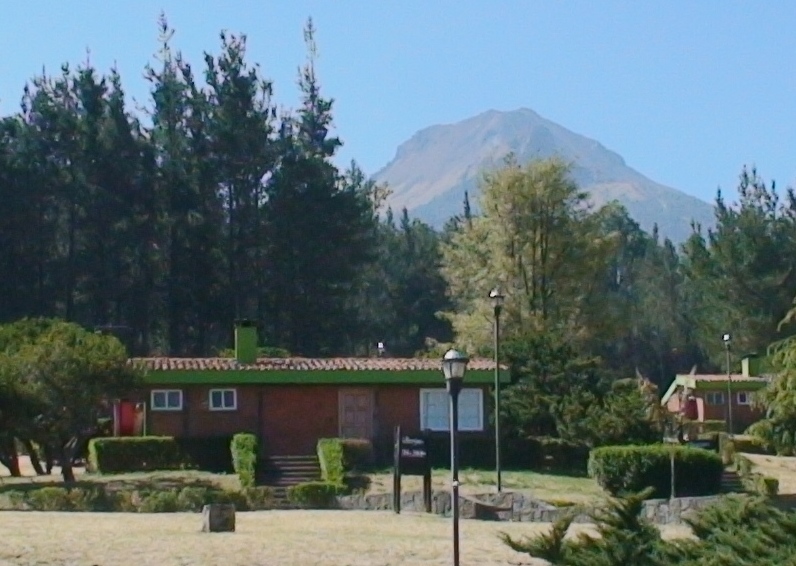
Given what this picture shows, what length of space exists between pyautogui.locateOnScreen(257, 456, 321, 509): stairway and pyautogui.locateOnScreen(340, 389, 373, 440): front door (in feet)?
5.72

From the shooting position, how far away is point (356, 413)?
42938mm

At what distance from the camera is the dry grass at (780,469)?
4179 cm

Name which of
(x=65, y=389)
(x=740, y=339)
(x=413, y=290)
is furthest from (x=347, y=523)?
(x=413, y=290)

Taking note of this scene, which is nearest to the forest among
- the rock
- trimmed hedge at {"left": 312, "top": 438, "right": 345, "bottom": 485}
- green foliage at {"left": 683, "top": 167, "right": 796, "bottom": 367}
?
green foliage at {"left": 683, "top": 167, "right": 796, "bottom": 367}

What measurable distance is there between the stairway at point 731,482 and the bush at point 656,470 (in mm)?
1233

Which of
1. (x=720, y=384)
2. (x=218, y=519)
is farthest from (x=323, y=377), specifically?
(x=720, y=384)

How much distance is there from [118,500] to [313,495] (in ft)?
15.9

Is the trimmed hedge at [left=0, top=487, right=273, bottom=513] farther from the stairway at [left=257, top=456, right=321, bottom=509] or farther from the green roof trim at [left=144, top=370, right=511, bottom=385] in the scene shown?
the green roof trim at [left=144, top=370, right=511, bottom=385]

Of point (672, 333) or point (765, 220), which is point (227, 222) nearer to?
point (765, 220)

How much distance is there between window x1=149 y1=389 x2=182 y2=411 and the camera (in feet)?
138

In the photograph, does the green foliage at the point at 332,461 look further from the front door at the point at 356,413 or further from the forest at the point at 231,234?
the forest at the point at 231,234

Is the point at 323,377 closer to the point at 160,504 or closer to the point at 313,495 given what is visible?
the point at 313,495

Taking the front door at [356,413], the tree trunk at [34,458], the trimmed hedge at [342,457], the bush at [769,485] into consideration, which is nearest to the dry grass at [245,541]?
the trimmed hedge at [342,457]

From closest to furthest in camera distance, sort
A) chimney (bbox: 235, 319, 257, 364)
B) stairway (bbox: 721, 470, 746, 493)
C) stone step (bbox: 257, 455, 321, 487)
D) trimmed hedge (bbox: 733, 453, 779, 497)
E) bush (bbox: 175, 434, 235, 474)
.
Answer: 1. trimmed hedge (bbox: 733, 453, 779, 497)
2. stone step (bbox: 257, 455, 321, 487)
3. stairway (bbox: 721, 470, 746, 493)
4. bush (bbox: 175, 434, 235, 474)
5. chimney (bbox: 235, 319, 257, 364)
